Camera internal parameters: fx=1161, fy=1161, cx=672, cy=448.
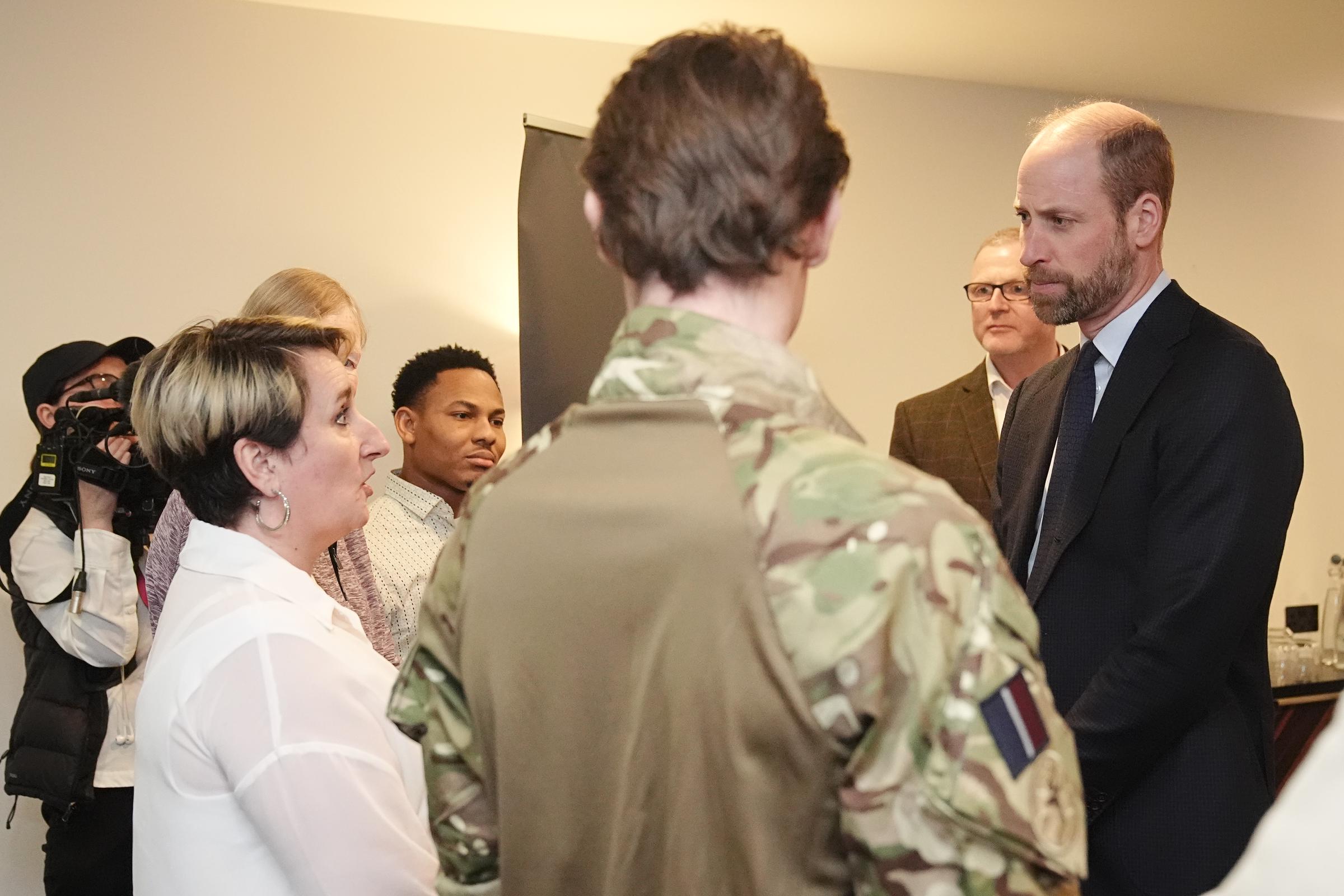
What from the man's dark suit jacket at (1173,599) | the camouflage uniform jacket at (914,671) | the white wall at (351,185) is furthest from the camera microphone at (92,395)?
the camouflage uniform jacket at (914,671)

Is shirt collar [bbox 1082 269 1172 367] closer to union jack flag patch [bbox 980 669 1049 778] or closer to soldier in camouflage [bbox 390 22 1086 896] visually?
soldier in camouflage [bbox 390 22 1086 896]

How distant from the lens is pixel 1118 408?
174 cm

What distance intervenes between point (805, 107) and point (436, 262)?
3230mm

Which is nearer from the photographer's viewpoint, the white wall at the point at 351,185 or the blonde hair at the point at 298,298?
the blonde hair at the point at 298,298

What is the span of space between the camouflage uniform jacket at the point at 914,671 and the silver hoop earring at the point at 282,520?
3.16 ft

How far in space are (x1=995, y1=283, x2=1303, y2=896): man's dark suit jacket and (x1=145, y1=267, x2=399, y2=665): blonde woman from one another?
3.97 feet

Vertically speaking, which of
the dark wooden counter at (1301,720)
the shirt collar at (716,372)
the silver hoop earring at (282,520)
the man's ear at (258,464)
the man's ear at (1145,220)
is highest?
the man's ear at (1145,220)

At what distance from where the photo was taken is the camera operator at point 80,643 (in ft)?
8.43

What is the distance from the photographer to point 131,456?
2.66m

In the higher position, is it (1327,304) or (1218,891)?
(1327,304)

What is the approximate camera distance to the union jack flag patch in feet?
2.38

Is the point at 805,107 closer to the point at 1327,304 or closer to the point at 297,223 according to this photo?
the point at 297,223

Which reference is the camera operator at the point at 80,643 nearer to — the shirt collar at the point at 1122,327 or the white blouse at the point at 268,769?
the white blouse at the point at 268,769

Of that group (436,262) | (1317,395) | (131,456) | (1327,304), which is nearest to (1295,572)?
(1317,395)
